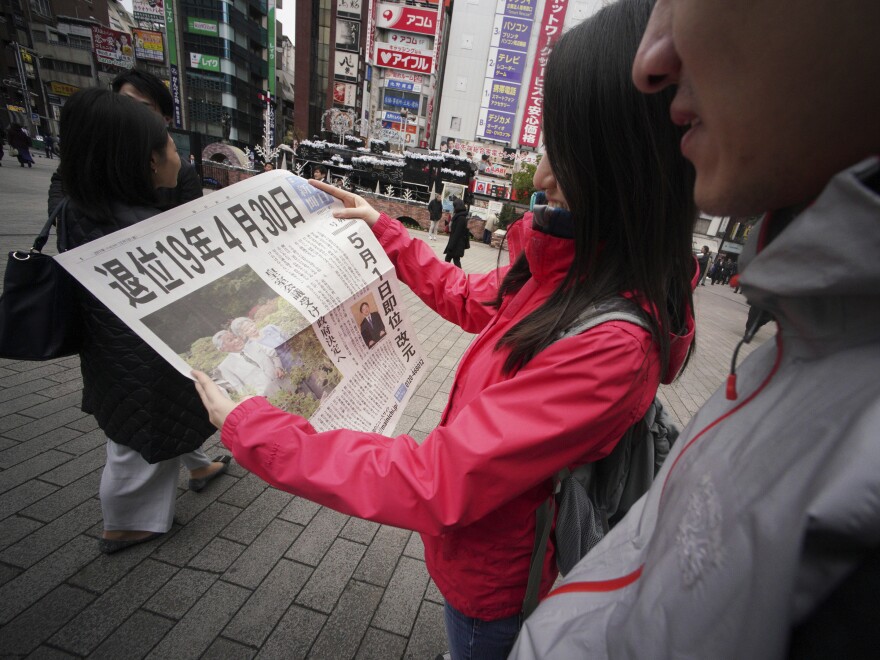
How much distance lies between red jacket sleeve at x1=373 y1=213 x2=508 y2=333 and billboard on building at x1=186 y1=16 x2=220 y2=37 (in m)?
52.6

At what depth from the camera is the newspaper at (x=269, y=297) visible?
2.88 ft

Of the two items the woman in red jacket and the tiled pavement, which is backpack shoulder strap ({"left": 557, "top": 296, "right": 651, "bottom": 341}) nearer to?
the woman in red jacket

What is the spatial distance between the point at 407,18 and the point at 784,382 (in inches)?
1778

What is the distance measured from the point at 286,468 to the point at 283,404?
21 centimetres

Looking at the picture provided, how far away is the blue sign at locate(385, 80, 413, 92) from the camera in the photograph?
3612 cm

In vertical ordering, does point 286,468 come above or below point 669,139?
below

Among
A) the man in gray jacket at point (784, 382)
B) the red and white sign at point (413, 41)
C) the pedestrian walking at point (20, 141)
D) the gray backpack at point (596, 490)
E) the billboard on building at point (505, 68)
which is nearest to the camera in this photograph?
the man in gray jacket at point (784, 382)

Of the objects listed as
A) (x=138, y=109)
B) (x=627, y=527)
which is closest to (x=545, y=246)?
(x=627, y=527)

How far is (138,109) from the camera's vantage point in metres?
1.54

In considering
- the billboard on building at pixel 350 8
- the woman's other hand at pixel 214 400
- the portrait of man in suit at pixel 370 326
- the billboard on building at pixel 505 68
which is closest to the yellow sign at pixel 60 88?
the billboard on building at pixel 350 8

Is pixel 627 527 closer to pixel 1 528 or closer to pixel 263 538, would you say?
pixel 263 538

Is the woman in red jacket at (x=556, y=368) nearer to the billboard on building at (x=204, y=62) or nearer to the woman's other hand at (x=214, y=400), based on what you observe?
the woman's other hand at (x=214, y=400)

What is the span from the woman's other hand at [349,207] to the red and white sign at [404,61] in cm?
4080

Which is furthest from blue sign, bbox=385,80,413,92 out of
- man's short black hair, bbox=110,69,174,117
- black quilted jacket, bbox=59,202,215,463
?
black quilted jacket, bbox=59,202,215,463
